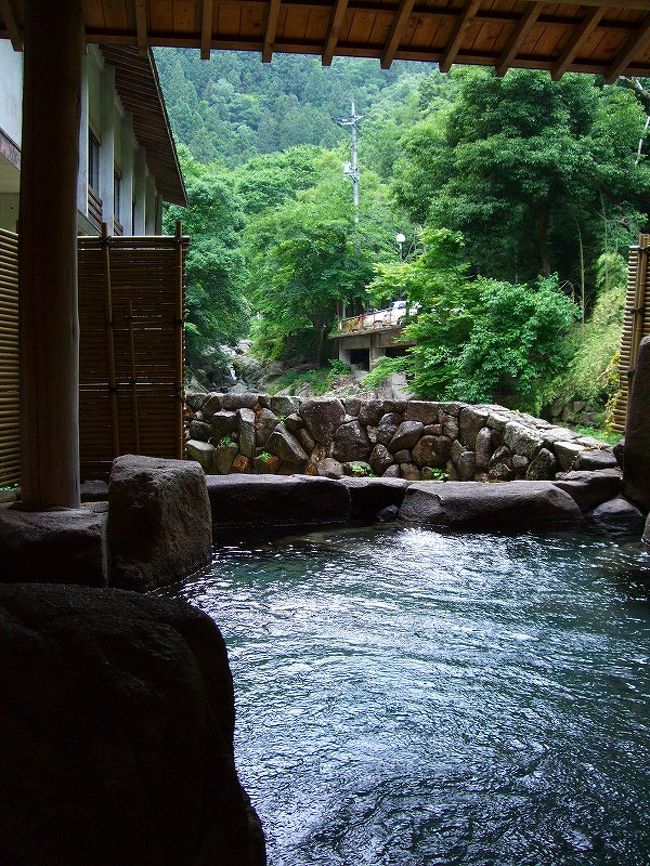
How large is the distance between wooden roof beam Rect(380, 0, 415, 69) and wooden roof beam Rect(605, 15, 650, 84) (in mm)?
1707

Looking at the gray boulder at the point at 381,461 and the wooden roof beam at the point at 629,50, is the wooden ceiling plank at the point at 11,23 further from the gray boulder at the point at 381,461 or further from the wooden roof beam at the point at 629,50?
the gray boulder at the point at 381,461

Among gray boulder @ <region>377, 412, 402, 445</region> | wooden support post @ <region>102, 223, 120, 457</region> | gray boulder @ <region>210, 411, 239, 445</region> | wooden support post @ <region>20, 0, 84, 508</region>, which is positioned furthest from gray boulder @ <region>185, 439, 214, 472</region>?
wooden support post @ <region>20, 0, 84, 508</region>

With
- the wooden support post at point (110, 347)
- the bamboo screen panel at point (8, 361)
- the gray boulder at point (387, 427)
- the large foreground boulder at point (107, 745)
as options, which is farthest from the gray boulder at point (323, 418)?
the large foreground boulder at point (107, 745)

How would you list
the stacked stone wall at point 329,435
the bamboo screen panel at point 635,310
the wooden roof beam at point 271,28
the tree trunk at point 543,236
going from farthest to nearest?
1. the tree trunk at point 543,236
2. the stacked stone wall at point 329,435
3. the bamboo screen panel at point 635,310
4. the wooden roof beam at point 271,28

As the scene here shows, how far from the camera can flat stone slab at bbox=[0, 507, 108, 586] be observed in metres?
4.43

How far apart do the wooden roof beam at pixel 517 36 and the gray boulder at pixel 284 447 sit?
701cm

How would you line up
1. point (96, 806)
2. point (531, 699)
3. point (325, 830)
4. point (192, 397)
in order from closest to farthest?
point (96, 806) < point (325, 830) < point (531, 699) < point (192, 397)

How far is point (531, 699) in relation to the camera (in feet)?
12.0

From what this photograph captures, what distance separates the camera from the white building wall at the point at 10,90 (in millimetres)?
9617

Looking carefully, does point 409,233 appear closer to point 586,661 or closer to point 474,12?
point 474,12

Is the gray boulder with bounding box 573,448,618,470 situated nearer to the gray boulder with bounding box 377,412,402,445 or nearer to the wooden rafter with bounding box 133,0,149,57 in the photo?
the gray boulder with bounding box 377,412,402,445

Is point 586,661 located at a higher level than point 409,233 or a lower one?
lower

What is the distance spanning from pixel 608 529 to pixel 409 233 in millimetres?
28733

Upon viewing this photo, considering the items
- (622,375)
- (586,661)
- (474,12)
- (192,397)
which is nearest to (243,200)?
(192,397)
